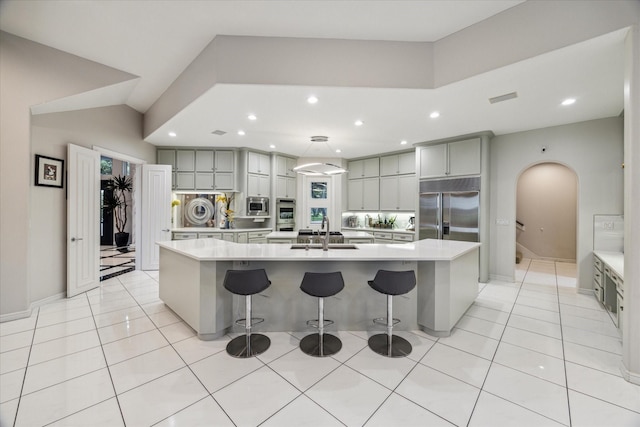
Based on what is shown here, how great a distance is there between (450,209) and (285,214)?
3759 millimetres

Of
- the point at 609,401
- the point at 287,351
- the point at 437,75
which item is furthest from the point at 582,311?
the point at 287,351

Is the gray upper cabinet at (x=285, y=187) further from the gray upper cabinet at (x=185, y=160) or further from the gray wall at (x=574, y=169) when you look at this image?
the gray wall at (x=574, y=169)

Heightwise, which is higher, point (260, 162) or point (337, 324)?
point (260, 162)

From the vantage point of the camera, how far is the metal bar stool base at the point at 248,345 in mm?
2316

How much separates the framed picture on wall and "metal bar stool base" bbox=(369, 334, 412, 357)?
4.65m

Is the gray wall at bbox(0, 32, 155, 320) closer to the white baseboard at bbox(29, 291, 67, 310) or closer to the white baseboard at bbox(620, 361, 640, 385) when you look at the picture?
the white baseboard at bbox(29, 291, 67, 310)

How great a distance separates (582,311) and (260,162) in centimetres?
612

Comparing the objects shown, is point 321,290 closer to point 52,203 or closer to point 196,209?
point 52,203

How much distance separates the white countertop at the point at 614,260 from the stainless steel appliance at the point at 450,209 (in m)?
1.56

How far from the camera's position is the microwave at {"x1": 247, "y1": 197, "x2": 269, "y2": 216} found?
19.1 ft

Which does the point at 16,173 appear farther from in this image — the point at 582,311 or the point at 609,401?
the point at 582,311

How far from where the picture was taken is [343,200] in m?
6.85

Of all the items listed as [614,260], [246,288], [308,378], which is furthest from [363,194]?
[308,378]

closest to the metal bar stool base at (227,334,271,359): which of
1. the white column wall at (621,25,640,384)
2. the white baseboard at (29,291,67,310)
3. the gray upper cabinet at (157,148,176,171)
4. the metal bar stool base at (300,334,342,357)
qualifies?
the metal bar stool base at (300,334,342,357)
